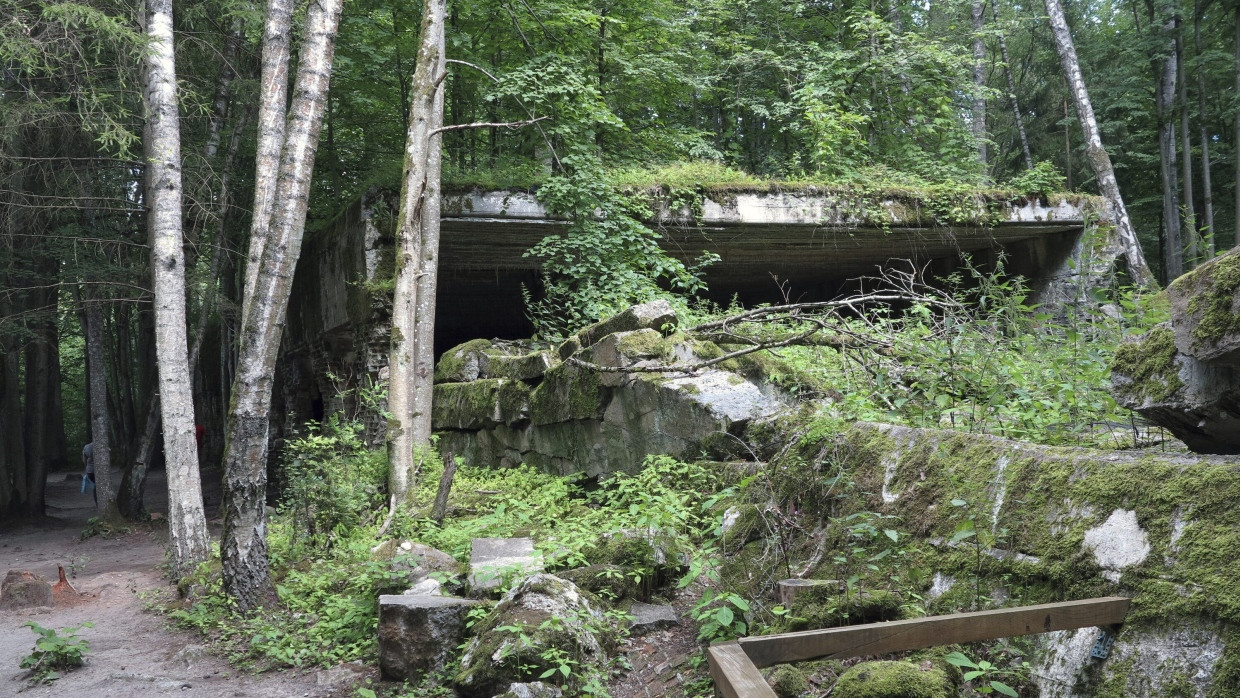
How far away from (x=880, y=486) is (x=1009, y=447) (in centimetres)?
72

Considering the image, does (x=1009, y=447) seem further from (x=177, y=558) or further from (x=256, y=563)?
(x=177, y=558)

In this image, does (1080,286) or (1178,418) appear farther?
(1080,286)

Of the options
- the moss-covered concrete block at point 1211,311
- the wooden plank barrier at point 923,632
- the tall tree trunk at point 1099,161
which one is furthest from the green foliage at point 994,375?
the tall tree trunk at point 1099,161

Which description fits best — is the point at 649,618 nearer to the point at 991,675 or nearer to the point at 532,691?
the point at 532,691

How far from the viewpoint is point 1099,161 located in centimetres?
1250

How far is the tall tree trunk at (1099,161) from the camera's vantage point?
1191cm

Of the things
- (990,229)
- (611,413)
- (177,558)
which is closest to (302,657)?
(611,413)

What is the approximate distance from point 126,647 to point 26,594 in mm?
2571

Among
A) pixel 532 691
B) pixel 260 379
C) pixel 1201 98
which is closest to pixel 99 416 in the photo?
pixel 260 379

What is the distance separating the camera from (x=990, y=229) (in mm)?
11703

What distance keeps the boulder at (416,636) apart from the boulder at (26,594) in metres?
5.23

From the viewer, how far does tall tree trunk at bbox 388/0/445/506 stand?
761 cm

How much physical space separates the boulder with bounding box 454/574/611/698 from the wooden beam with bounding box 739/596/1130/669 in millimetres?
1794

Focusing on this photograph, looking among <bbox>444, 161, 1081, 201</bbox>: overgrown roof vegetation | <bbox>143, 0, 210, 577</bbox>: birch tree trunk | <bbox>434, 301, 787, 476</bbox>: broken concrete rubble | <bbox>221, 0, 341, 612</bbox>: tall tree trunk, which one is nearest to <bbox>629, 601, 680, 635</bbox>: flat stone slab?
<bbox>434, 301, 787, 476</bbox>: broken concrete rubble
